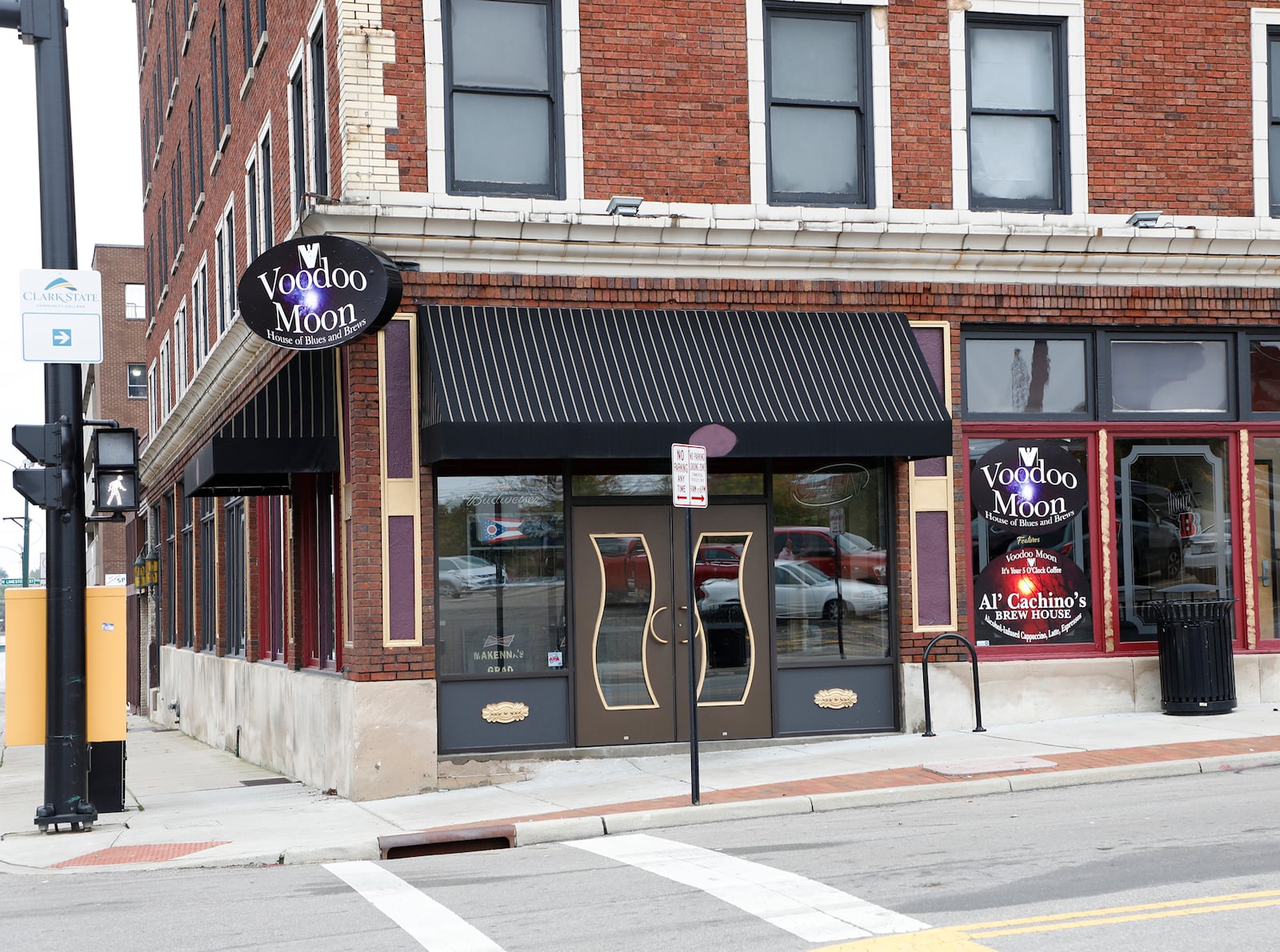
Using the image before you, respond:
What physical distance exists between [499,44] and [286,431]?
3.97 meters

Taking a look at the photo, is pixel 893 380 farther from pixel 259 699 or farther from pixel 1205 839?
pixel 259 699

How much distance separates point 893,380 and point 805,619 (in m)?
2.38

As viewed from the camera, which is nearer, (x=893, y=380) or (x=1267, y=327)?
(x=893, y=380)

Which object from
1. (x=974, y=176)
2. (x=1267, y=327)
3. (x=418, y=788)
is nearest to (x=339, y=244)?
(x=418, y=788)

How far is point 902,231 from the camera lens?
14203mm

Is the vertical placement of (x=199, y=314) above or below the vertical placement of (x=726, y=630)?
above

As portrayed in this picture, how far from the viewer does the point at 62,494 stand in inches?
472

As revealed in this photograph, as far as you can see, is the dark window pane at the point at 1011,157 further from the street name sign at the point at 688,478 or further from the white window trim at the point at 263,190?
the white window trim at the point at 263,190

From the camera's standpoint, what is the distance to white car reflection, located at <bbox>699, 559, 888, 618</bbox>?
46.6 ft

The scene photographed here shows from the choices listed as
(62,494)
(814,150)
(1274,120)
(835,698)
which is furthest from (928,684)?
(62,494)

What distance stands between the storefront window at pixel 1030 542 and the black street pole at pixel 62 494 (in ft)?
26.4

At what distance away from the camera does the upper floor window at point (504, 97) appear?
13711mm

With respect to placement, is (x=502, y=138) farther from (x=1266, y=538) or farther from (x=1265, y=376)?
(x=1266, y=538)

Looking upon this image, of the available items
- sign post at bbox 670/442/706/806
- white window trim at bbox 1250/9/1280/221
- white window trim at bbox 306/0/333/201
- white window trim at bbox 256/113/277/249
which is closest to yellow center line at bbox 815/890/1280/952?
sign post at bbox 670/442/706/806
